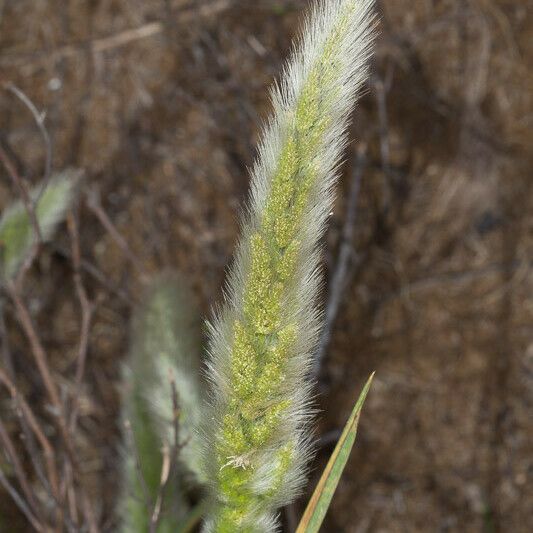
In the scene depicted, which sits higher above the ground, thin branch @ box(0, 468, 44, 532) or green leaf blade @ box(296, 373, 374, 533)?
green leaf blade @ box(296, 373, 374, 533)

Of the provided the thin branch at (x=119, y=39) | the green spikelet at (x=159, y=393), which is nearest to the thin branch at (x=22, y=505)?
the green spikelet at (x=159, y=393)

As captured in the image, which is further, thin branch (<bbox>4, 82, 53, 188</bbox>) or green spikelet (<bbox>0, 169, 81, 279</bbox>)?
green spikelet (<bbox>0, 169, 81, 279</bbox>)

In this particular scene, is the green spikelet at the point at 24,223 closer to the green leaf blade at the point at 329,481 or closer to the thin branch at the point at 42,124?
the thin branch at the point at 42,124

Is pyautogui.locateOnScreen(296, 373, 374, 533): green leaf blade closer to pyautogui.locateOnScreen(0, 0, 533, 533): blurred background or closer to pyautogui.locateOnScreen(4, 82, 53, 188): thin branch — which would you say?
pyautogui.locateOnScreen(4, 82, 53, 188): thin branch

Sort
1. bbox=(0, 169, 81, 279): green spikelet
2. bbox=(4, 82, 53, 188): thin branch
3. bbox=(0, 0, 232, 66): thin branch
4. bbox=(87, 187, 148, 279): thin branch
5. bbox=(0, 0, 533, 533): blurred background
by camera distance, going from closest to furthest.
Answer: bbox=(4, 82, 53, 188): thin branch < bbox=(0, 169, 81, 279): green spikelet < bbox=(87, 187, 148, 279): thin branch < bbox=(0, 0, 533, 533): blurred background < bbox=(0, 0, 232, 66): thin branch

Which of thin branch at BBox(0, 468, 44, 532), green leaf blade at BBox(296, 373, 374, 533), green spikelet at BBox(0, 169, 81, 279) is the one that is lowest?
thin branch at BBox(0, 468, 44, 532)

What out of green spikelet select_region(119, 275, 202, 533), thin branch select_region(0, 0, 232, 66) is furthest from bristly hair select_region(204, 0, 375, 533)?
thin branch select_region(0, 0, 232, 66)

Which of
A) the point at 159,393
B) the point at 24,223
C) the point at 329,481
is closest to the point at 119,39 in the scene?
the point at 24,223


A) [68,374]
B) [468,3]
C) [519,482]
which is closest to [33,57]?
[68,374]
